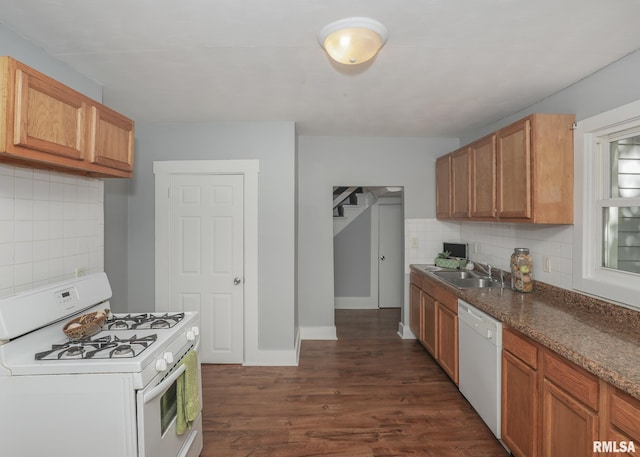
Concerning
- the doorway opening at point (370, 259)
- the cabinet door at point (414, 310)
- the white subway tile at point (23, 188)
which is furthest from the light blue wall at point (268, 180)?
the doorway opening at point (370, 259)

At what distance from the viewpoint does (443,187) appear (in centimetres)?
378

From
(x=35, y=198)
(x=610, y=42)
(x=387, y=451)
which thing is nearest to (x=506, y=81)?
(x=610, y=42)

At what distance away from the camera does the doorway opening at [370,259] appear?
545 cm

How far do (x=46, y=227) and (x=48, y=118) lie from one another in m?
0.71

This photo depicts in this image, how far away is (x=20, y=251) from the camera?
1715mm

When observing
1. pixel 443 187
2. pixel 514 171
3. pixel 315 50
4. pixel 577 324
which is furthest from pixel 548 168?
pixel 315 50

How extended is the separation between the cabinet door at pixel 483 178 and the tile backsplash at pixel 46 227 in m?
3.09

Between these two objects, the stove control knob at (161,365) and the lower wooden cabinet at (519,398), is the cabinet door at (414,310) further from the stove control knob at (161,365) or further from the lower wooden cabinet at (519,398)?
the stove control knob at (161,365)

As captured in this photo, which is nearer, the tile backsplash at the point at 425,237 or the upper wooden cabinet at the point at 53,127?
the upper wooden cabinet at the point at 53,127

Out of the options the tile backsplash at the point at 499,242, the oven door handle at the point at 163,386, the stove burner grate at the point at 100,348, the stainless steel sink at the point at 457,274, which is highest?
the tile backsplash at the point at 499,242

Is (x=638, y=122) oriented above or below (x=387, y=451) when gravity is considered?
above

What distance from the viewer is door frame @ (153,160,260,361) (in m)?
3.31

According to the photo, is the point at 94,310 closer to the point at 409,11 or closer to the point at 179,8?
the point at 179,8

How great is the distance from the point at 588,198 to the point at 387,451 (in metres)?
2.16
